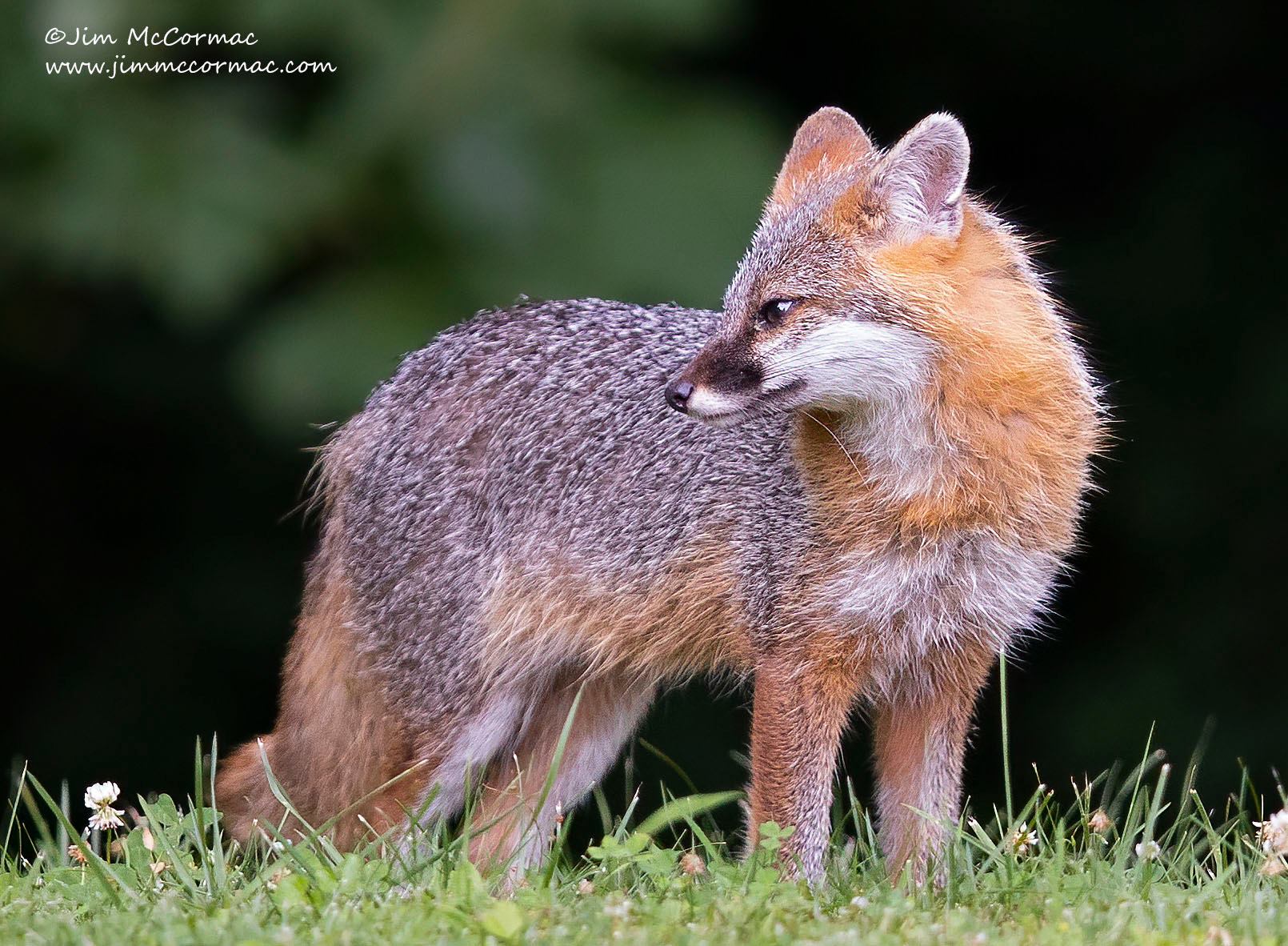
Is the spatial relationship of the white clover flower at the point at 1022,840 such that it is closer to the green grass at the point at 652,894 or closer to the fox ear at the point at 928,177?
the green grass at the point at 652,894

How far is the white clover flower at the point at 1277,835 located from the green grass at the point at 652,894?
0.05 m

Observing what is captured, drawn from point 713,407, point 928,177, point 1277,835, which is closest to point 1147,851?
point 1277,835

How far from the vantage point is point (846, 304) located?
4.54 m

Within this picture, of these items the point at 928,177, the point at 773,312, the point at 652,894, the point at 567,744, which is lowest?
the point at 567,744

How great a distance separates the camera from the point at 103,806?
14.7 feet

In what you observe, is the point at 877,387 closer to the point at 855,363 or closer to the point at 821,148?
the point at 855,363

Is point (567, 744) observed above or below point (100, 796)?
below

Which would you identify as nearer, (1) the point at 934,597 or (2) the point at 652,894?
(2) the point at 652,894

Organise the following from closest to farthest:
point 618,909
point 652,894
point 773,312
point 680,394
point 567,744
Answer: point 618,909
point 652,894
point 680,394
point 773,312
point 567,744

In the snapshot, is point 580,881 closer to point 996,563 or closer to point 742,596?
point 742,596

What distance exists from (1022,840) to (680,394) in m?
1.47

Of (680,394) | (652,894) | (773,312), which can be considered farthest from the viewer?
(773,312)

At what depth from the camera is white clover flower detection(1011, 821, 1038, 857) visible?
4.27 m

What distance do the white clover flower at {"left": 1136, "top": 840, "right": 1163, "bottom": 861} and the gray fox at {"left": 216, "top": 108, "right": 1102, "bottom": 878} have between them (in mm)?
472
